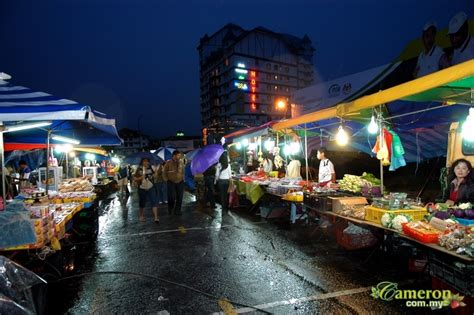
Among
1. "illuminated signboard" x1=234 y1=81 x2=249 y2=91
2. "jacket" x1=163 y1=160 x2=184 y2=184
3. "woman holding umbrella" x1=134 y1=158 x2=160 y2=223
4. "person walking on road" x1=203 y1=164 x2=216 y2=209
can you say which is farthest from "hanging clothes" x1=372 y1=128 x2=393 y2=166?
"illuminated signboard" x1=234 y1=81 x2=249 y2=91

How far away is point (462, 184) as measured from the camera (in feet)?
20.4

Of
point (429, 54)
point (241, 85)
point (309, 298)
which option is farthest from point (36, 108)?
point (241, 85)

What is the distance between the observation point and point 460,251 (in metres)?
3.84

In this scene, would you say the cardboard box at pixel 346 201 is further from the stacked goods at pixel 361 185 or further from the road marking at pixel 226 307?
the road marking at pixel 226 307

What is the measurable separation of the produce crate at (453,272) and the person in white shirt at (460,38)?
955 centimetres

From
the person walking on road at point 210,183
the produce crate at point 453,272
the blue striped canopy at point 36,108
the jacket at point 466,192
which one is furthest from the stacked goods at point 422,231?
the person walking on road at point 210,183

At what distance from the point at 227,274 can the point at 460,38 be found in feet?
38.9

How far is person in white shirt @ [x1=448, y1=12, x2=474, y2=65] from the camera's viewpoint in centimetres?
1084

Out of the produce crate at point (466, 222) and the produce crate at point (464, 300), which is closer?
the produce crate at point (464, 300)

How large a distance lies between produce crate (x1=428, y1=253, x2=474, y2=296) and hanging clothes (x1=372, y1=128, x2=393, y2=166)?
3166 millimetres

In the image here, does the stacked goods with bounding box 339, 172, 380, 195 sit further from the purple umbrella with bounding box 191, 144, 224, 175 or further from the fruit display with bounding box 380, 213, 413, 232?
the purple umbrella with bounding box 191, 144, 224, 175

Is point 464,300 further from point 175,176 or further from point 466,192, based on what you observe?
point 175,176

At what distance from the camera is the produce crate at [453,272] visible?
3652 mm

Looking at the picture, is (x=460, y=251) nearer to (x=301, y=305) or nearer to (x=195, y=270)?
(x=301, y=305)
